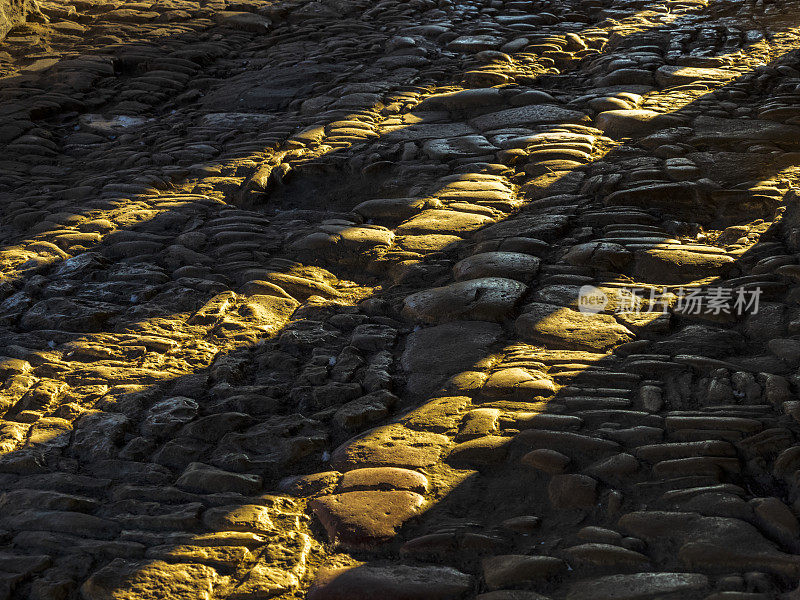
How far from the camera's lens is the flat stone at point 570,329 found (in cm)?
267

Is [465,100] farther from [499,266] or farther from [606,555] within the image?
[606,555]

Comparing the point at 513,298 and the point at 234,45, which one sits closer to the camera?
the point at 513,298

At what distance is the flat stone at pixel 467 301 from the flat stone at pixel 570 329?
10 cm

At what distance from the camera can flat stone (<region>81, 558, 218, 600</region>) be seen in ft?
6.03

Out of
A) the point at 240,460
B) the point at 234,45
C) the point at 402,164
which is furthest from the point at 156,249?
the point at 234,45

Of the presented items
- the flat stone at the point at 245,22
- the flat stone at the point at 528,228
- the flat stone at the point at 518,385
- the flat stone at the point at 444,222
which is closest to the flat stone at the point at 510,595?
the flat stone at the point at 518,385

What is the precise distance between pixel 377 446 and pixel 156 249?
197cm

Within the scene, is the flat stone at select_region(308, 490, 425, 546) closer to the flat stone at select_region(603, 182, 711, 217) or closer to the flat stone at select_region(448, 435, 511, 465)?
the flat stone at select_region(448, 435, 511, 465)

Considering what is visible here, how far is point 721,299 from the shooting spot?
275 centimetres

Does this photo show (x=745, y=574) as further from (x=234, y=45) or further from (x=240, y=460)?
(x=234, y=45)

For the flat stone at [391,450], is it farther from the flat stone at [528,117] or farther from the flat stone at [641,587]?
the flat stone at [528,117]

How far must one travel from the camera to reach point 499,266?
10.5 feet

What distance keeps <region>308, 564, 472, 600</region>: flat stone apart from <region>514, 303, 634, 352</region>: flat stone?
1.09 m

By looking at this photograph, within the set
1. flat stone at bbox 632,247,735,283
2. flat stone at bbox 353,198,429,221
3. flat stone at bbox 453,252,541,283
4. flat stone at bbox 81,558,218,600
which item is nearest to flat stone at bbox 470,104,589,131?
flat stone at bbox 353,198,429,221
